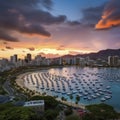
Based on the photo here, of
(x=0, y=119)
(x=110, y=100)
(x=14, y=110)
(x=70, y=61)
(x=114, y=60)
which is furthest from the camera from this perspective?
(x=70, y=61)

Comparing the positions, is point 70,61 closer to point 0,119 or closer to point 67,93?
point 67,93

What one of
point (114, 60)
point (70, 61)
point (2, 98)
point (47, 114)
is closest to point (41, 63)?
point (70, 61)

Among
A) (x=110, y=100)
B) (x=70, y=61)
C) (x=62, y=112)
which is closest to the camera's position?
(x=62, y=112)

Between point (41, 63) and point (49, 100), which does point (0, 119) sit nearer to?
point (49, 100)

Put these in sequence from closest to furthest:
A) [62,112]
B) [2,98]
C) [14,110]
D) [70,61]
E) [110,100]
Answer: [14,110], [62,112], [2,98], [110,100], [70,61]

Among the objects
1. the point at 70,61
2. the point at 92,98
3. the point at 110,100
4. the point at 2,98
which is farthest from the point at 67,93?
the point at 70,61

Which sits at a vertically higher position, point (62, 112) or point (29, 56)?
point (29, 56)

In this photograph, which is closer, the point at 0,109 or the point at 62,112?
the point at 0,109

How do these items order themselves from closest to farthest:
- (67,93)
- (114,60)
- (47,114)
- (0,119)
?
(0,119) → (47,114) → (67,93) → (114,60)

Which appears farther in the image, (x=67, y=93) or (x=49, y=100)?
(x=67, y=93)
